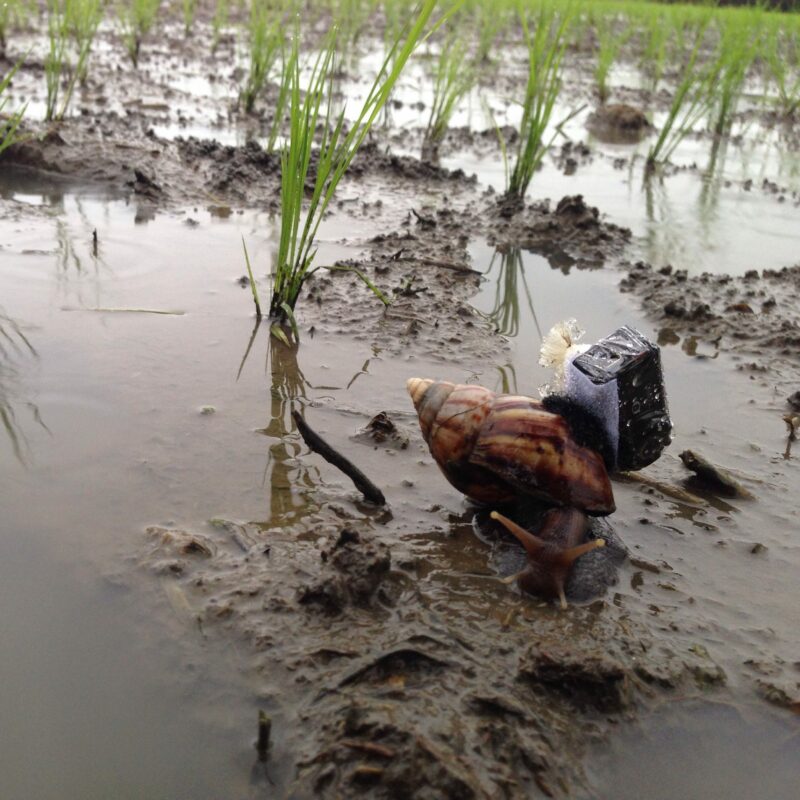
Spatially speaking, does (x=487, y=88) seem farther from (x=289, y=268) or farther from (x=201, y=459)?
(x=201, y=459)

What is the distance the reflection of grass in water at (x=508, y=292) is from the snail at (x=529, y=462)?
1429 mm

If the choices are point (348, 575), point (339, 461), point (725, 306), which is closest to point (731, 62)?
point (725, 306)

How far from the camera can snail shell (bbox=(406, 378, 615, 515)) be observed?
7.06ft

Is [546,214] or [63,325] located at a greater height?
[546,214]

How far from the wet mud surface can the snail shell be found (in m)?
0.15

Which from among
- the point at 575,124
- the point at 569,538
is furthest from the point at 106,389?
the point at 575,124

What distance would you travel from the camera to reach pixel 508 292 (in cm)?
412

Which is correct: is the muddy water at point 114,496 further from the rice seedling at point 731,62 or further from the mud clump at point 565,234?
the rice seedling at point 731,62

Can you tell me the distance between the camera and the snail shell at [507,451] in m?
2.15

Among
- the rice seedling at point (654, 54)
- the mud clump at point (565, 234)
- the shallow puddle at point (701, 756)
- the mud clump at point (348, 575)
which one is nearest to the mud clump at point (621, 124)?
the rice seedling at point (654, 54)

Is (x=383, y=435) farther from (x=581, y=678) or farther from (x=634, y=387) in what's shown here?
(x=581, y=678)

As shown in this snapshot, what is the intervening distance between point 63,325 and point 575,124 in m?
6.39

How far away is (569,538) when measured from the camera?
2070 millimetres

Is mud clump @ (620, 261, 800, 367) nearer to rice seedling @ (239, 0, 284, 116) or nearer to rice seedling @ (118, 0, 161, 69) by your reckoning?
rice seedling @ (239, 0, 284, 116)
